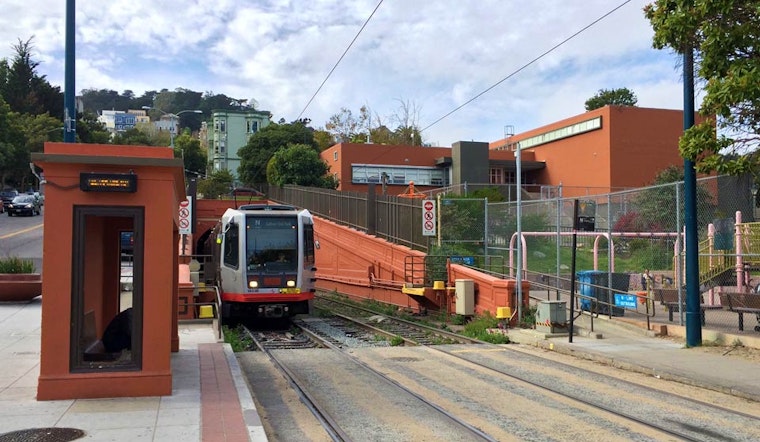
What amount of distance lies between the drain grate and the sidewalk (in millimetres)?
8495

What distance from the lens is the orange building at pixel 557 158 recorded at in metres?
48.8

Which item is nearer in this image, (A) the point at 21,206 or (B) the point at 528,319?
(B) the point at 528,319

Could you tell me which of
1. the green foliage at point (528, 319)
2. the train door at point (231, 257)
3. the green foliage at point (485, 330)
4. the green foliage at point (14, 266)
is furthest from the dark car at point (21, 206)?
the green foliage at point (528, 319)

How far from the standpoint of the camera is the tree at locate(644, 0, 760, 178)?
30.1ft

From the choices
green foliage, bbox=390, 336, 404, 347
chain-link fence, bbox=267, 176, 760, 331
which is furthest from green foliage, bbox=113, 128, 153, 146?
green foliage, bbox=390, 336, 404, 347

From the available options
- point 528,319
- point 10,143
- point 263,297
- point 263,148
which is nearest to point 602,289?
point 528,319

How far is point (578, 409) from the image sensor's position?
26.6 feet

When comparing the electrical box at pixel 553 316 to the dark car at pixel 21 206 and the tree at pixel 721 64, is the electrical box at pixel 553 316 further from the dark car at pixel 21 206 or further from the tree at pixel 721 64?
the dark car at pixel 21 206

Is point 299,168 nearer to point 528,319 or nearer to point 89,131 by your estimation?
point 528,319

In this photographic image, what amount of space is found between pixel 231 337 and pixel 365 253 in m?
12.6

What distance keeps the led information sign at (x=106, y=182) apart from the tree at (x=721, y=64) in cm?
811

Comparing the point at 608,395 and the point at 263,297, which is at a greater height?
the point at 263,297

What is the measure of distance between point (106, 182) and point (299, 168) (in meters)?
39.1

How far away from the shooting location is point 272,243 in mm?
18484
